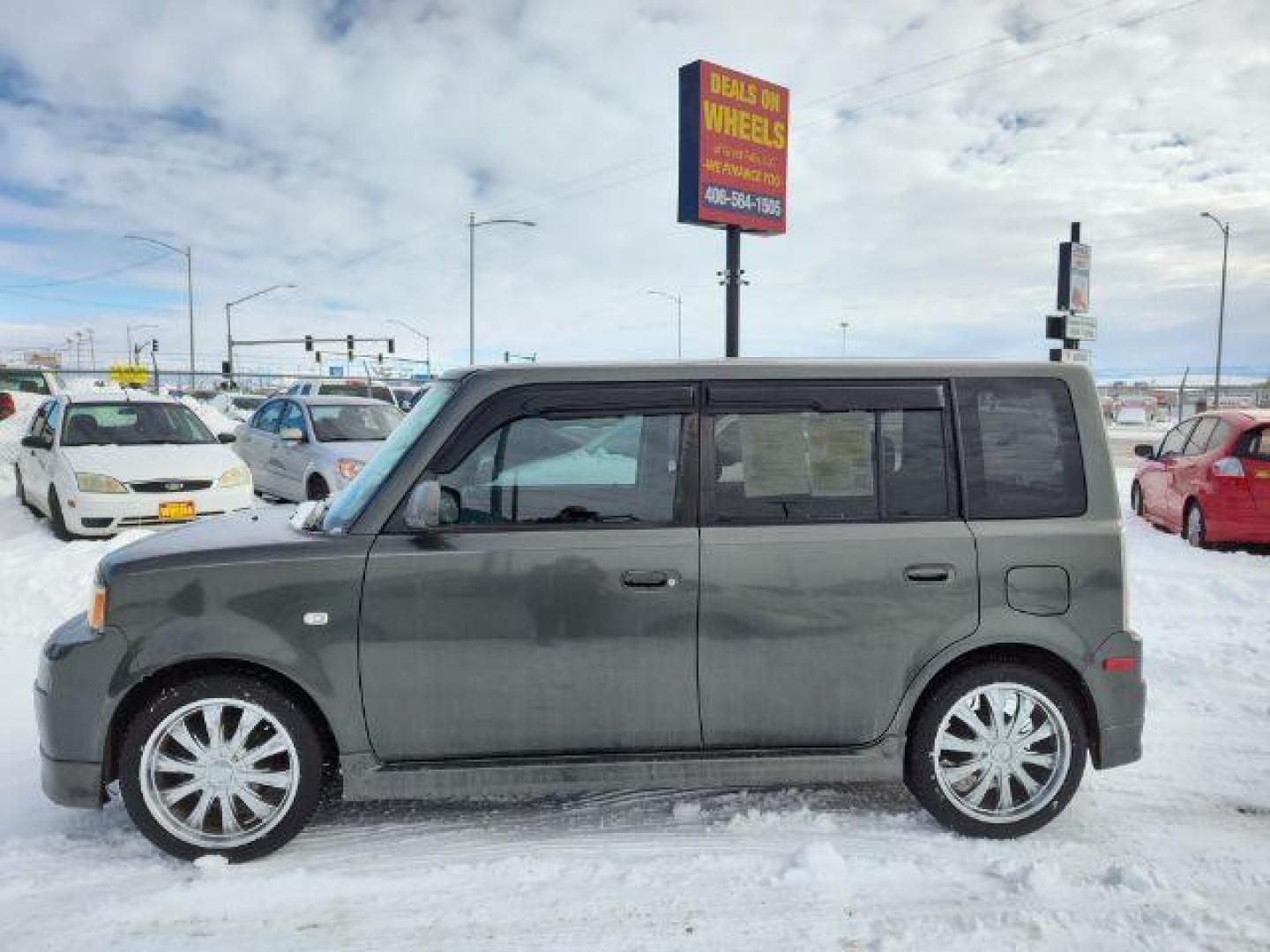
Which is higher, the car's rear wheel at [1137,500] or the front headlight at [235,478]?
the front headlight at [235,478]

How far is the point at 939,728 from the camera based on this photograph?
12.1 ft

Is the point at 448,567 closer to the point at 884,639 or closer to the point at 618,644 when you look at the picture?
the point at 618,644

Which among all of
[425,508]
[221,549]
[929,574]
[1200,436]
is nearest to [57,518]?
[221,549]

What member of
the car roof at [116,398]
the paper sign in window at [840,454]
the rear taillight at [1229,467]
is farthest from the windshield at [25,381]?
the paper sign in window at [840,454]

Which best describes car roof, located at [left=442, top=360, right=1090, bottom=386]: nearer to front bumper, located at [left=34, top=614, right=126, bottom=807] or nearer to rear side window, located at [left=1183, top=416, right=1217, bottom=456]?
front bumper, located at [left=34, top=614, right=126, bottom=807]

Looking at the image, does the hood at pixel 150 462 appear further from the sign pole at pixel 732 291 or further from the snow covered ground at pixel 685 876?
the sign pole at pixel 732 291

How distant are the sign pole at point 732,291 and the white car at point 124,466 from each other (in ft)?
41.1

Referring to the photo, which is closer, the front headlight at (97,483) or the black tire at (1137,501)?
the front headlight at (97,483)

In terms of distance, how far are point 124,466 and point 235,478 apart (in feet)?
3.60

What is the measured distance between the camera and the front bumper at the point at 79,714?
3436 mm

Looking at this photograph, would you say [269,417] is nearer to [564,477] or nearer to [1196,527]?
[564,477]

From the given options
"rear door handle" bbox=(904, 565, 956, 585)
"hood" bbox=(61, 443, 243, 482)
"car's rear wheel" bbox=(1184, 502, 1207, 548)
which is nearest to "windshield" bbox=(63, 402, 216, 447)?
"hood" bbox=(61, 443, 243, 482)

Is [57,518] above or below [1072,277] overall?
below

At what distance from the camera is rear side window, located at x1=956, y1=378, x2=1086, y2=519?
376cm
